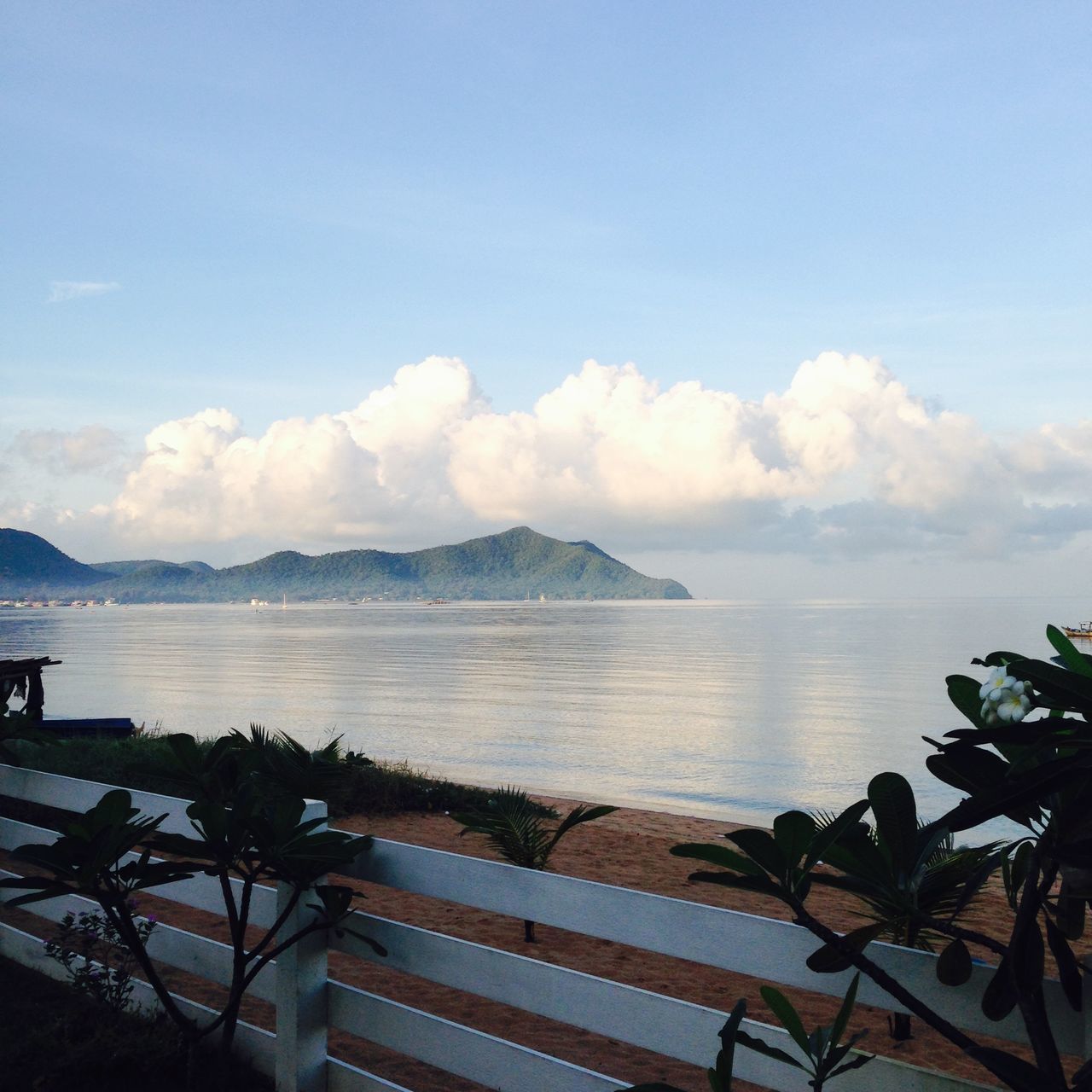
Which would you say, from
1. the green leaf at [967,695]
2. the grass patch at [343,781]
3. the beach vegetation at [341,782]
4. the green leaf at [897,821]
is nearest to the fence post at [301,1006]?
the green leaf at [897,821]

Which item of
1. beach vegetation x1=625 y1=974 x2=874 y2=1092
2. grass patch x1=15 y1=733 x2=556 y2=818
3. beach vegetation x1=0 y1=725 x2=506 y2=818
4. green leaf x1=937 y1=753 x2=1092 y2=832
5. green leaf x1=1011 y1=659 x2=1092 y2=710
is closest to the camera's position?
green leaf x1=937 y1=753 x2=1092 y2=832

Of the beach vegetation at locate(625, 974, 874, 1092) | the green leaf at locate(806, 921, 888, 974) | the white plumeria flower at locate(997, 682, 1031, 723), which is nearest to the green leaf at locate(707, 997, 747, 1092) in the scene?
the beach vegetation at locate(625, 974, 874, 1092)

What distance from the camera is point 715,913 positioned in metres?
2.72

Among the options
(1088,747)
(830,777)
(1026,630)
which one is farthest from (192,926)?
(1026,630)

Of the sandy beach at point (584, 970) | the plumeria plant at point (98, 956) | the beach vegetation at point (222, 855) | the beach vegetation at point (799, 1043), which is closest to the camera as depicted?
the beach vegetation at point (799, 1043)

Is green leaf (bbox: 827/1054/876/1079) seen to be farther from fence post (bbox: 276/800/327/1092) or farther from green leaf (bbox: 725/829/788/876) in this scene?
fence post (bbox: 276/800/327/1092)

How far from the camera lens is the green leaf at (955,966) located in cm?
221

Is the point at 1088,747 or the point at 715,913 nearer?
the point at 1088,747

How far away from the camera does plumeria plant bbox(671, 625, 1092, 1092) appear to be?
1.87m

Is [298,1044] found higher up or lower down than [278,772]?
lower down

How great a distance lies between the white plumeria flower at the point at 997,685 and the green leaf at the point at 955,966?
0.55m

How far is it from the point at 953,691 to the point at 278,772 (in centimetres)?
247

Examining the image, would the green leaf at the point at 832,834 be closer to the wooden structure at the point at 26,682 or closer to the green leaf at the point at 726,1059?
the green leaf at the point at 726,1059

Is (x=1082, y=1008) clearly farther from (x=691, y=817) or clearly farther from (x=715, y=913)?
(x=691, y=817)
